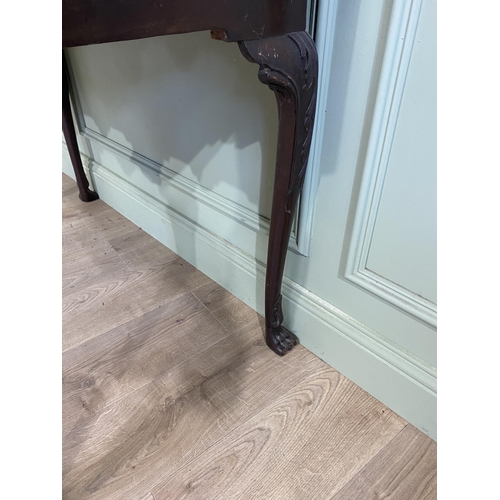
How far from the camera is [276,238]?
686 millimetres

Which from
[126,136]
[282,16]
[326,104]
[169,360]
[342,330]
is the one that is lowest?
[169,360]

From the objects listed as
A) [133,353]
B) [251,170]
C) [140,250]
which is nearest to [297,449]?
[133,353]

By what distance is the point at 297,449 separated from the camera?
26.0 inches

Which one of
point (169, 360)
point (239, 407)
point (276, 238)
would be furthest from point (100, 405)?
point (276, 238)

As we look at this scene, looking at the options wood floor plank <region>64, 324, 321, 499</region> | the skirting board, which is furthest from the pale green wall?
wood floor plank <region>64, 324, 321, 499</region>

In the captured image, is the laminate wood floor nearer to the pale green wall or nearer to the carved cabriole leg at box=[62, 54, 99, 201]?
the pale green wall

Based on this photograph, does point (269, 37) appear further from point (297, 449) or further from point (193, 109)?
point (297, 449)

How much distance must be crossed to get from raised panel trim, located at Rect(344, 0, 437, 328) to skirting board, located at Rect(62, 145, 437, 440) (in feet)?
0.31

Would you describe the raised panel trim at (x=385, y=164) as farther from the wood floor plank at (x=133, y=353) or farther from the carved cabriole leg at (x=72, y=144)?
the carved cabriole leg at (x=72, y=144)

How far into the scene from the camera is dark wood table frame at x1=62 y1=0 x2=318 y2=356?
39cm

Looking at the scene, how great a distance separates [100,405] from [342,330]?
0.47m

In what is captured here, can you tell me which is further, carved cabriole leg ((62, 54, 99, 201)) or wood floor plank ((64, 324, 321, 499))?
carved cabriole leg ((62, 54, 99, 201))

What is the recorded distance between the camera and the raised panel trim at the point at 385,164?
0.49m
